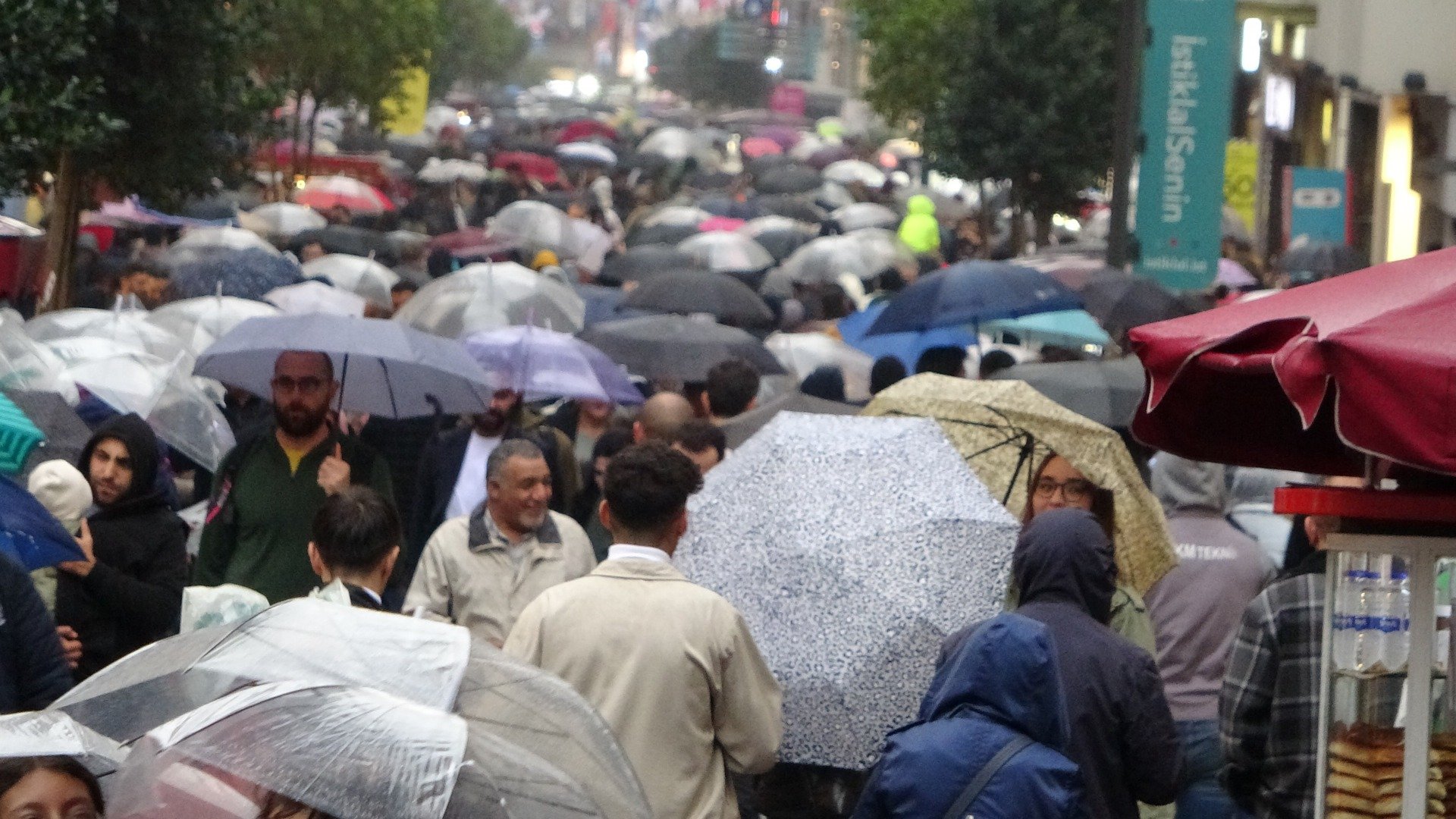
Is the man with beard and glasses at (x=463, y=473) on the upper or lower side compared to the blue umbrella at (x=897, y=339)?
upper

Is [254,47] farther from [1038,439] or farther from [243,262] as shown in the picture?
[1038,439]

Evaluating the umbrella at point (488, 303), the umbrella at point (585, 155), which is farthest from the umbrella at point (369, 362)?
the umbrella at point (585, 155)

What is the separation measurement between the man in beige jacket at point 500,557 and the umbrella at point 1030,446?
4.39 feet

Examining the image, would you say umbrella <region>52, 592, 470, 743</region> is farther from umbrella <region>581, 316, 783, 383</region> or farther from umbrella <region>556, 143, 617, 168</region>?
umbrella <region>556, 143, 617, 168</region>

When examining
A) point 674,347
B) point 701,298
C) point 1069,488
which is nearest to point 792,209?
point 701,298

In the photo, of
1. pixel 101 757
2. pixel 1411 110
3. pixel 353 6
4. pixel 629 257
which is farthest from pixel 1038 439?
pixel 353 6

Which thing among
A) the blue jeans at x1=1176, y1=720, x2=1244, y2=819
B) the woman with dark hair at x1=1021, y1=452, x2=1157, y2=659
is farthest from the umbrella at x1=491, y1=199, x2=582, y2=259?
the blue jeans at x1=1176, y1=720, x2=1244, y2=819

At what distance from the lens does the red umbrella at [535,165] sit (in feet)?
133

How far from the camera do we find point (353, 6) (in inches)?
1554

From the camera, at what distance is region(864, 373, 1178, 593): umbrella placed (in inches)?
267

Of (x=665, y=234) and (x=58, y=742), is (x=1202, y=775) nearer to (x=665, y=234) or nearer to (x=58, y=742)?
(x=58, y=742)

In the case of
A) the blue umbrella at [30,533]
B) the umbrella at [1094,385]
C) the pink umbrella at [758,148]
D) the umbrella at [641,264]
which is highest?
the blue umbrella at [30,533]

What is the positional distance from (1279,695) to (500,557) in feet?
7.61

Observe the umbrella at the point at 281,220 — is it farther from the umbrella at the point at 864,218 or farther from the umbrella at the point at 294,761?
the umbrella at the point at 294,761
